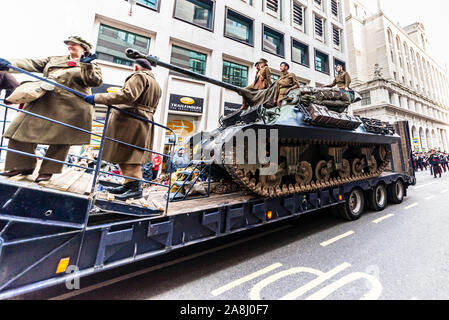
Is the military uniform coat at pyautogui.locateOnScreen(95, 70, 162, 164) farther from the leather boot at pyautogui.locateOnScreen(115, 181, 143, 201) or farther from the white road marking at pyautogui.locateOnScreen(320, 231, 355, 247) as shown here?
the white road marking at pyautogui.locateOnScreen(320, 231, 355, 247)

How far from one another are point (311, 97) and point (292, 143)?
4.38ft

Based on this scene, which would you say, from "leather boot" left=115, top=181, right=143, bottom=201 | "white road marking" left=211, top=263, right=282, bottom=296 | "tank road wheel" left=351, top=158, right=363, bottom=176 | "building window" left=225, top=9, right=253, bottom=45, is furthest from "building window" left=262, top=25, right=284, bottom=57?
"white road marking" left=211, top=263, right=282, bottom=296

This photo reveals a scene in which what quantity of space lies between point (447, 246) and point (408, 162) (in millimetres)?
6185

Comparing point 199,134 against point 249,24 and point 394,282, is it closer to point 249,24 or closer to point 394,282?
point 394,282

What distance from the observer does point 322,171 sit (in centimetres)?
510

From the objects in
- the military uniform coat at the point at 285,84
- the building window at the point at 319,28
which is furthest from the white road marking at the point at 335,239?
the building window at the point at 319,28

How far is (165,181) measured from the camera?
6426mm

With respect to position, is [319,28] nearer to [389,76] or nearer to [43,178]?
[389,76]

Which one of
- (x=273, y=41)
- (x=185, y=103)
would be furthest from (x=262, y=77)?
(x=273, y=41)

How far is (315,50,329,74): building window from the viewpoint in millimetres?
18734

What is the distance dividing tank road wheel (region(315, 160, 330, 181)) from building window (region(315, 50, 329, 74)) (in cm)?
1730

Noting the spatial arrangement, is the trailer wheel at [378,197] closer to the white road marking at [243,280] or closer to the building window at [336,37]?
the white road marking at [243,280]

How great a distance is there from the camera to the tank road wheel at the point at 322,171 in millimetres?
4970

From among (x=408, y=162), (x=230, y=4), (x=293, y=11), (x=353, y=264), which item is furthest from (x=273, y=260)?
(x=293, y=11)
